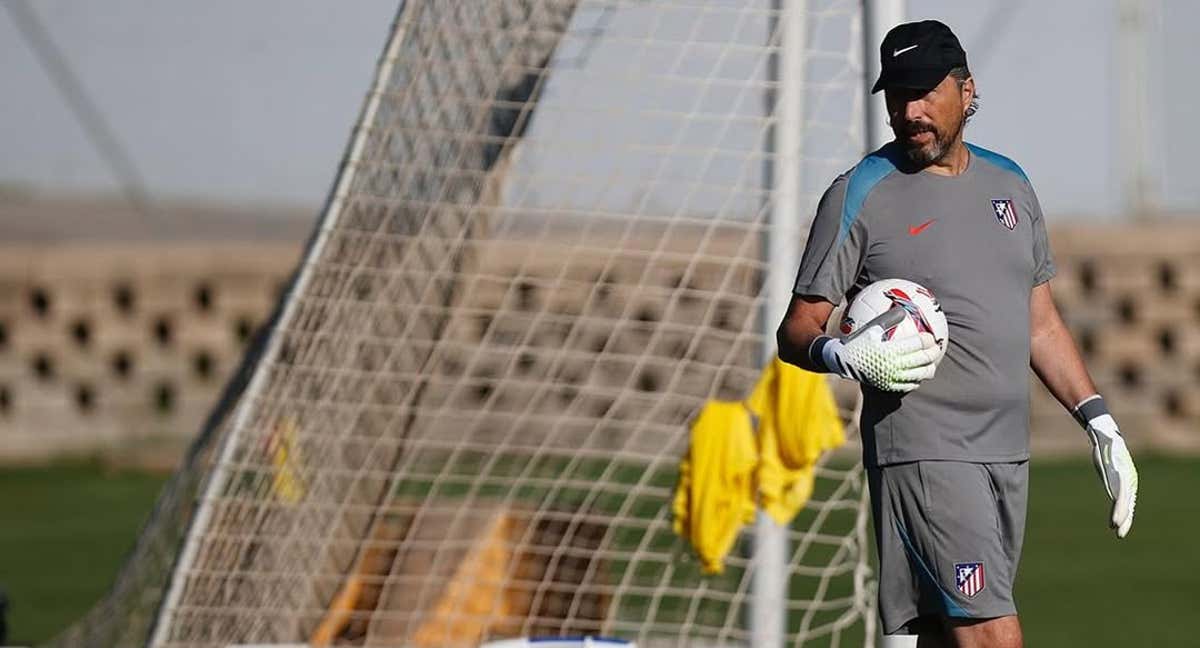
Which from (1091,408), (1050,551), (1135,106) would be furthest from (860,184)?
(1135,106)

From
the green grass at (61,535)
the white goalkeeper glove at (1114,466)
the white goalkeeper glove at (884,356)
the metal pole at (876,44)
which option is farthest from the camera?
the green grass at (61,535)

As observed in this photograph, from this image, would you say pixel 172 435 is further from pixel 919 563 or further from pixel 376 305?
pixel 919 563

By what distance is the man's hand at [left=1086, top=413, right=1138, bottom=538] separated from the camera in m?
4.36

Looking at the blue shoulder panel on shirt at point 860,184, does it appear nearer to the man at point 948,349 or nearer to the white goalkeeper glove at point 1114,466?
the man at point 948,349

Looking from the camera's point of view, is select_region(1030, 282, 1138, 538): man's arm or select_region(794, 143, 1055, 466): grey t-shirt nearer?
select_region(794, 143, 1055, 466): grey t-shirt

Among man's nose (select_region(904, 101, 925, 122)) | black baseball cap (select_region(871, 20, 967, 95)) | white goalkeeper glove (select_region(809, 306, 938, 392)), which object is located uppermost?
black baseball cap (select_region(871, 20, 967, 95))

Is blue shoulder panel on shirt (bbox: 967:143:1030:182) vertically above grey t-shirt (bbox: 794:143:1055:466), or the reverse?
blue shoulder panel on shirt (bbox: 967:143:1030:182)

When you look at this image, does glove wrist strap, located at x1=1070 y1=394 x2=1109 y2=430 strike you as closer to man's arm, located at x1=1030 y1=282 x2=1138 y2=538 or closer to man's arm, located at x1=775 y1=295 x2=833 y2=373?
man's arm, located at x1=1030 y1=282 x2=1138 y2=538

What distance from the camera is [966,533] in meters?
4.25

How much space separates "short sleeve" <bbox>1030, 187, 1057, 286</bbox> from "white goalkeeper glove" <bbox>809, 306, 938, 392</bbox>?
47 centimetres

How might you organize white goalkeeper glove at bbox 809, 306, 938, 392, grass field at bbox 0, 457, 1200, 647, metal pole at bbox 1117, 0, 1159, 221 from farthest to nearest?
metal pole at bbox 1117, 0, 1159, 221
grass field at bbox 0, 457, 1200, 647
white goalkeeper glove at bbox 809, 306, 938, 392

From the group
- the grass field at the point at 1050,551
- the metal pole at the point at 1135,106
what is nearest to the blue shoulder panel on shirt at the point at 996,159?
the grass field at the point at 1050,551

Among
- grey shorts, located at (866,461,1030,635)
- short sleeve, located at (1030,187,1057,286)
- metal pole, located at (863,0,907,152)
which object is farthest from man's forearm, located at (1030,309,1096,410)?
metal pole, located at (863,0,907,152)

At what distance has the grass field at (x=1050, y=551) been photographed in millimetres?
8406
